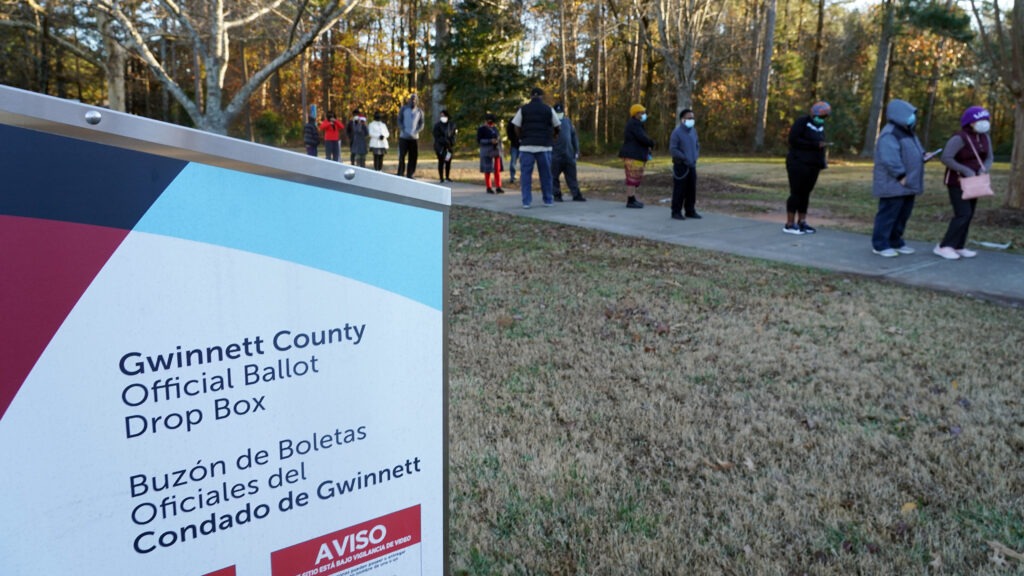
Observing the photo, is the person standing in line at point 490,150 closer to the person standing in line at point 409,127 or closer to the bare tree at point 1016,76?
the person standing in line at point 409,127

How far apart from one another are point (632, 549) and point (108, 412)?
218 cm

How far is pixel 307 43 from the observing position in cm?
1263

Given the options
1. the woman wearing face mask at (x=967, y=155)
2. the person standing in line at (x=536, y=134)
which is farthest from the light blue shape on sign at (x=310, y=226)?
the person standing in line at (x=536, y=134)

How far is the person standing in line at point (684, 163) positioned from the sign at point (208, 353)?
10.4 m

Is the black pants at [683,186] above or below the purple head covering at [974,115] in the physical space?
below

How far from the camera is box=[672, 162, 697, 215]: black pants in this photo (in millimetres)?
11852

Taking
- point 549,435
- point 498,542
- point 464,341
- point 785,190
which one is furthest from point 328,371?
point 785,190

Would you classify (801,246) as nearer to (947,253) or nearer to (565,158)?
(947,253)

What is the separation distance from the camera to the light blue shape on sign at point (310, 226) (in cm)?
143

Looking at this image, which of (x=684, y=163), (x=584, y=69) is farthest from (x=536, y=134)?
(x=584, y=69)

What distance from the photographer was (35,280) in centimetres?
129

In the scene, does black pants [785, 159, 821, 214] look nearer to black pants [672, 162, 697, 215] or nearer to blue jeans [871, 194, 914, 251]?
blue jeans [871, 194, 914, 251]

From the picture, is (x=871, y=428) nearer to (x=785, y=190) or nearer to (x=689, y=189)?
(x=689, y=189)

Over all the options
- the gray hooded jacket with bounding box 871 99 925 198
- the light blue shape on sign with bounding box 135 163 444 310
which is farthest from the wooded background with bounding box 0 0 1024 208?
the light blue shape on sign with bounding box 135 163 444 310
